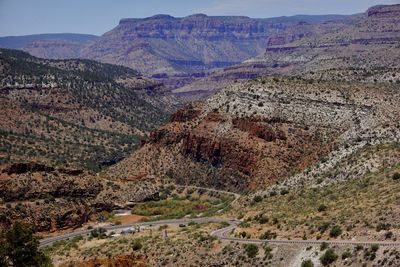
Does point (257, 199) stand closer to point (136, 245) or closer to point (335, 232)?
point (136, 245)

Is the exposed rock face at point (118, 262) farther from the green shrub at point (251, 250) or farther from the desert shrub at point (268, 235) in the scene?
the desert shrub at point (268, 235)

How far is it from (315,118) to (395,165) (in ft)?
106

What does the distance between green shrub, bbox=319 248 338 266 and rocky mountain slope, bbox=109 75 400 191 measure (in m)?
43.6

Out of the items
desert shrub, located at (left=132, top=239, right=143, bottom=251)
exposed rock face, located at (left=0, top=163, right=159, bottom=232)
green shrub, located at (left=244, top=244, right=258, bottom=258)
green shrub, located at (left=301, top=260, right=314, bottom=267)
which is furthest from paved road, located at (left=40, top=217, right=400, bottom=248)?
desert shrub, located at (left=132, top=239, right=143, bottom=251)

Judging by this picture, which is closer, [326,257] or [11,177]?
[326,257]

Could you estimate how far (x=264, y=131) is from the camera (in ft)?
350

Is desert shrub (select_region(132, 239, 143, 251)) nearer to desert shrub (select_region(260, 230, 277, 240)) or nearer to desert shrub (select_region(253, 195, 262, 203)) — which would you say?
desert shrub (select_region(260, 230, 277, 240))

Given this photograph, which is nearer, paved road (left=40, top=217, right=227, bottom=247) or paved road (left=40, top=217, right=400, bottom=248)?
paved road (left=40, top=217, right=400, bottom=248)

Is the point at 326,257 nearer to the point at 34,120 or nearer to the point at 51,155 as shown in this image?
the point at 51,155

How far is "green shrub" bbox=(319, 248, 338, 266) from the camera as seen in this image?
158ft

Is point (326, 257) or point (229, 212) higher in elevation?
point (326, 257)

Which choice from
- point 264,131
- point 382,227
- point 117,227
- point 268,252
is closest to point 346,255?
point 382,227

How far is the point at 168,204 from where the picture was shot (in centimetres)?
10500

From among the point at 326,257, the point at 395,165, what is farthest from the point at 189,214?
the point at 326,257
